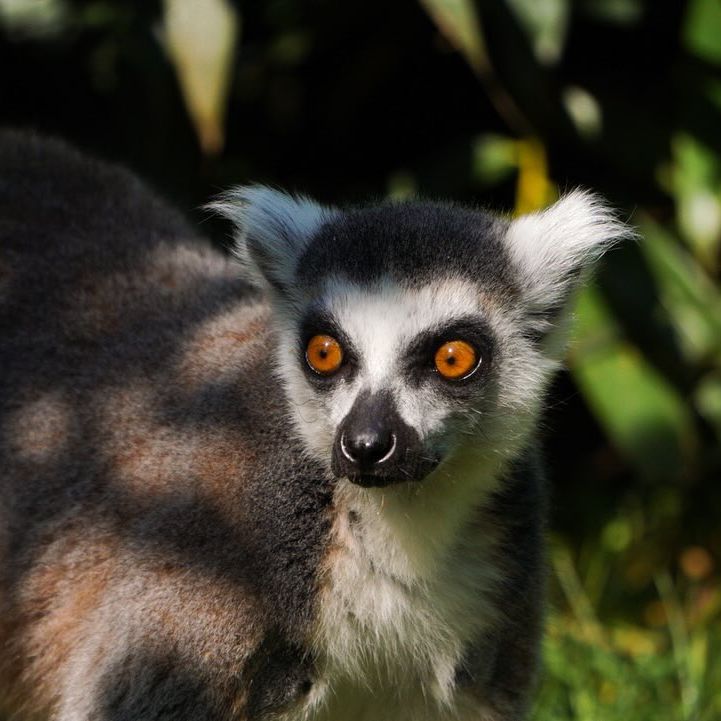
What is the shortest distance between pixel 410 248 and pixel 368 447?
0.71 metres

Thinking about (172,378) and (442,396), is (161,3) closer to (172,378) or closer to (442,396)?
(172,378)

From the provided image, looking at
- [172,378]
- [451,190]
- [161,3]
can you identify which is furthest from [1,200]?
[451,190]

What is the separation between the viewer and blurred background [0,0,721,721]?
524cm

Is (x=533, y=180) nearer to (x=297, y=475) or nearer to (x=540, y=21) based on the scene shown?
(x=540, y=21)

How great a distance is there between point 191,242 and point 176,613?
1789 millimetres

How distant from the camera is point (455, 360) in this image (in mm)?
3525

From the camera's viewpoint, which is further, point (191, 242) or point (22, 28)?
point (22, 28)

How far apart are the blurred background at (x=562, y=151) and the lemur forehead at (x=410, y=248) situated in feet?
4.36

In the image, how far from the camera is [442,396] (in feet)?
11.4

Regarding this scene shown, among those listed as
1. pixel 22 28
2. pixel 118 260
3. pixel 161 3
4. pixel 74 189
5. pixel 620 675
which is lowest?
pixel 620 675

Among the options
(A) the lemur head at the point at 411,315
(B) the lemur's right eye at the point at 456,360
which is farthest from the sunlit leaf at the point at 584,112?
(B) the lemur's right eye at the point at 456,360

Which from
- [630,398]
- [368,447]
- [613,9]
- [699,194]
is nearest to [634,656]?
[630,398]

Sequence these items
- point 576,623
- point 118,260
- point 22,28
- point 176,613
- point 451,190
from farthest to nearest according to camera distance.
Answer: point 22,28 < point 451,190 < point 576,623 < point 118,260 < point 176,613

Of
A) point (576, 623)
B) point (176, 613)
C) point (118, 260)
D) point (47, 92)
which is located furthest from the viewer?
point (47, 92)
